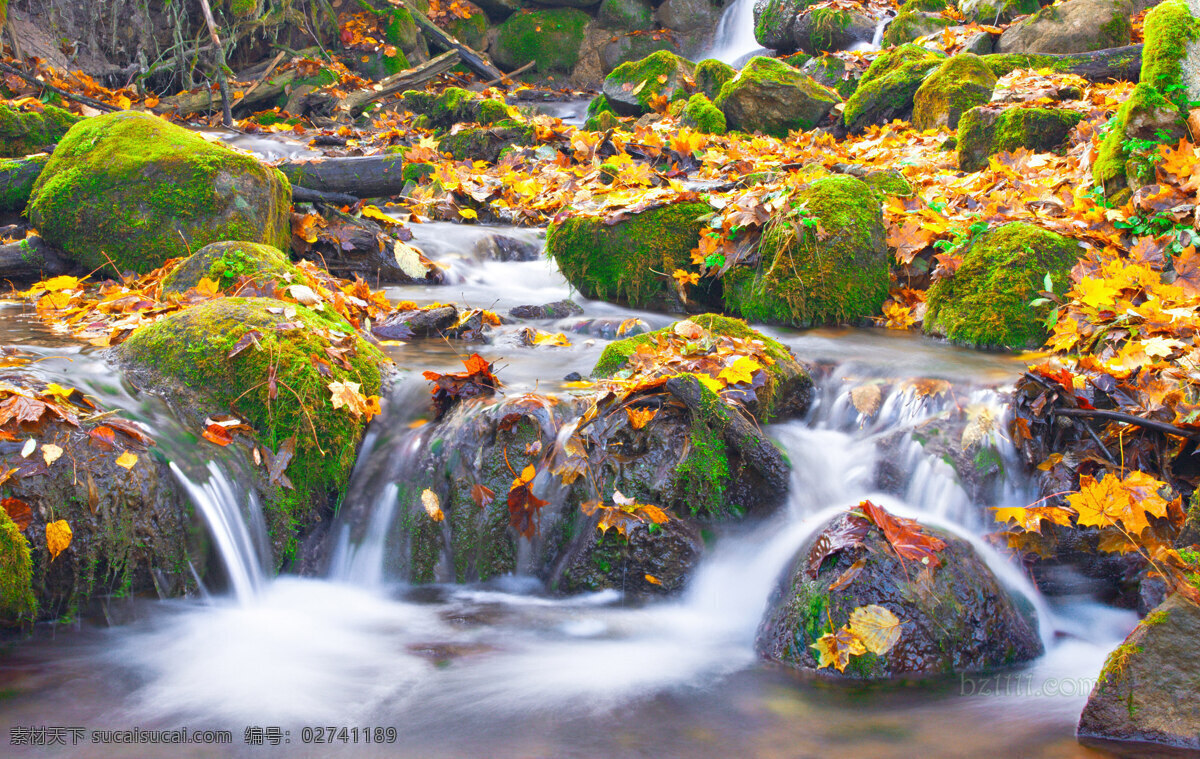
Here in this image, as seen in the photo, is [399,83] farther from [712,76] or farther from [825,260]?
[825,260]

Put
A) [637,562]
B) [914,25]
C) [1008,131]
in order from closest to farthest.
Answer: [637,562] → [1008,131] → [914,25]

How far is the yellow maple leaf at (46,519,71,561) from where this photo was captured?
285 centimetres

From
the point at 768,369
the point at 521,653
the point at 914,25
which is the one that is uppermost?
the point at 914,25

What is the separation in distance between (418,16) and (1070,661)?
16.5 metres

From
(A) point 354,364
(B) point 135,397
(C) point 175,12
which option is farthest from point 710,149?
(C) point 175,12

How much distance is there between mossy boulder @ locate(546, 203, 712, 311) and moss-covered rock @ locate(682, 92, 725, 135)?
492cm

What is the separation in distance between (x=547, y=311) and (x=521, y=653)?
338cm

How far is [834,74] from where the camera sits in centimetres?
1190

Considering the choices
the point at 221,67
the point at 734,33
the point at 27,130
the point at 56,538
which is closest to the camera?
the point at 56,538

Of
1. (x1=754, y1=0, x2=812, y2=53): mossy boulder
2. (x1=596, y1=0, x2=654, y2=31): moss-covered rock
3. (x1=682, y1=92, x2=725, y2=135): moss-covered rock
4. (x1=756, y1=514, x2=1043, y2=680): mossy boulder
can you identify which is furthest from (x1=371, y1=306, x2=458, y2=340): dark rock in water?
(x1=596, y1=0, x2=654, y2=31): moss-covered rock

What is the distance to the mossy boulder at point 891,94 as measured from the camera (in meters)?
9.97

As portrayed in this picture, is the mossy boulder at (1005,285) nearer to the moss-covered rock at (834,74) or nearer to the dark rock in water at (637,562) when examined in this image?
the dark rock in water at (637,562)

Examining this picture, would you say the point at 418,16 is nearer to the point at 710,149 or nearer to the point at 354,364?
the point at 710,149

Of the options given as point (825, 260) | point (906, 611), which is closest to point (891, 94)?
point (825, 260)
